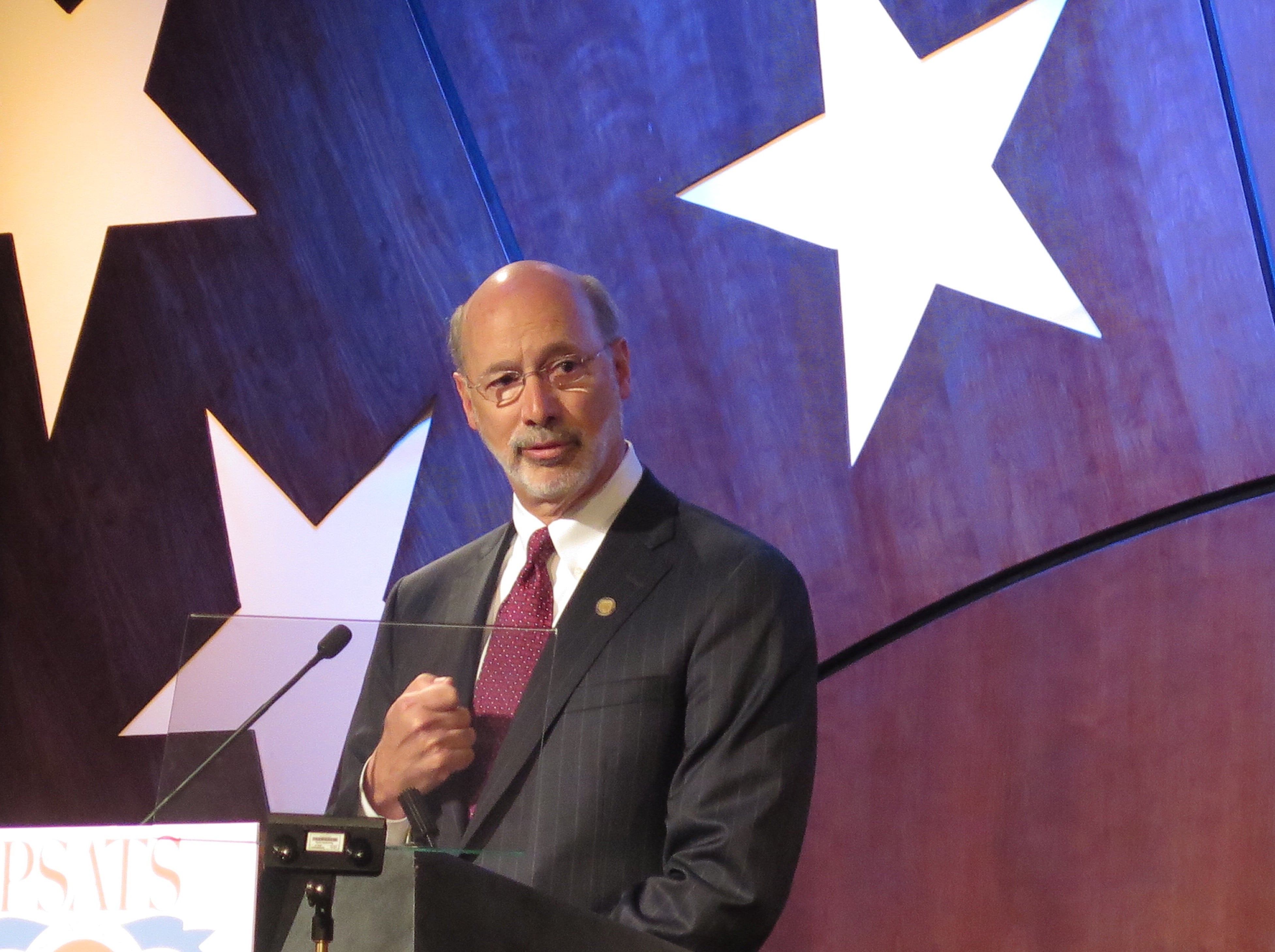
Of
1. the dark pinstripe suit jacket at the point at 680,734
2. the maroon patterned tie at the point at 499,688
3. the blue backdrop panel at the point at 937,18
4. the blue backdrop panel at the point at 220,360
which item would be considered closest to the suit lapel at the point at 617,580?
the dark pinstripe suit jacket at the point at 680,734

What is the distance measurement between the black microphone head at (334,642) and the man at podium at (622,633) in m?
0.15

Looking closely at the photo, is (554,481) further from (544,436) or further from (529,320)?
(529,320)

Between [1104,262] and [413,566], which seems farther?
[413,566]

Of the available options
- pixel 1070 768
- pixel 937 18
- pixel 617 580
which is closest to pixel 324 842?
pixel 617 580

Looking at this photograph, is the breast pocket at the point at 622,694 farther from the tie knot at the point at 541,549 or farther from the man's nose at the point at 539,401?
the man's nose at the point at 539,401

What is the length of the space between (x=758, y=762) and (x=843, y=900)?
908 mm

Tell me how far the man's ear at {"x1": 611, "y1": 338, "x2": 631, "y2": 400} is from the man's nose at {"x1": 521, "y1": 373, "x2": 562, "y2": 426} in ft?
0.42

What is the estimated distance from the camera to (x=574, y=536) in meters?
2.00

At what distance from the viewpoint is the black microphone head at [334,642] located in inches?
48.6

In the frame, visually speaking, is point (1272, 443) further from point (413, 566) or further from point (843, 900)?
point (413, 566)

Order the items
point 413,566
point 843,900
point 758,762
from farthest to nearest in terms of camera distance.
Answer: point 413,566, point 843,900, point 758,762

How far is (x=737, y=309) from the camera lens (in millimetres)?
2705

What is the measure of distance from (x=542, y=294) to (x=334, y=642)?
92 centimetres

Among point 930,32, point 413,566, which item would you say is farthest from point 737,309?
point 413,566
